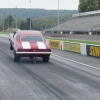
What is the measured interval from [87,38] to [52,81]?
4958 cm

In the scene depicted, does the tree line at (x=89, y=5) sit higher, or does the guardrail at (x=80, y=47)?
the tree line at (x=89, y=5)

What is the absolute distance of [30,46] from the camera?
66.6ft

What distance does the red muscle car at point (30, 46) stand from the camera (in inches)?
789

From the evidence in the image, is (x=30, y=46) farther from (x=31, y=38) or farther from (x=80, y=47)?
(x=80, y=47)

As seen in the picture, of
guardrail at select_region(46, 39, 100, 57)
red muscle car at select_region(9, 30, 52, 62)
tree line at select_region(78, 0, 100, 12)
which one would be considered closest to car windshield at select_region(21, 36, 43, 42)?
red muscle car at select_region(9, 30, 52, 62)

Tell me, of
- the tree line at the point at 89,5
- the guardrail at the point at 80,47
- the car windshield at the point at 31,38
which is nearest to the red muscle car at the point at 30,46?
the car windshield at the point at 31,38

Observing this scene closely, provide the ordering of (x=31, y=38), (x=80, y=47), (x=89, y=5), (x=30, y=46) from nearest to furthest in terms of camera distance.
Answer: (x=30, y=46)
(x=31, y=38)
(x=80, y=47)
(x=89, y=5)

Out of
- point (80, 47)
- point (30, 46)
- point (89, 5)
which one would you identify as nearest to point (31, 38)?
point (30, 46)

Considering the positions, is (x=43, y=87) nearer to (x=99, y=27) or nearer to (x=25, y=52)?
(x=25, y=52)

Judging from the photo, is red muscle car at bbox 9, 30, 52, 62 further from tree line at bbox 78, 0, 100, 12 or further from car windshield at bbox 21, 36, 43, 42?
tree line at bbox 78, 0, 100, 12

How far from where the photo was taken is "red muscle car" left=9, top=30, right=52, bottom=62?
20031 mm

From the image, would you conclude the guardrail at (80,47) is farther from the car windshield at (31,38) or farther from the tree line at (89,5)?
the tree line at (89,5)

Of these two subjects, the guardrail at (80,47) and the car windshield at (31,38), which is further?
the guardrail at (80,47)

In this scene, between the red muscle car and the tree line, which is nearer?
the red muscle car
